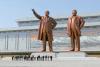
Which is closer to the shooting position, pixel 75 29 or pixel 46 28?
pixel 75 29

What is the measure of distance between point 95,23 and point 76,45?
97.9 feet

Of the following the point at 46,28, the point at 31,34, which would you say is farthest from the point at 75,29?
the point at 31,34

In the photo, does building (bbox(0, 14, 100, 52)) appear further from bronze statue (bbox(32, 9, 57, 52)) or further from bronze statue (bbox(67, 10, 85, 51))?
bronze statue (bbox(67, 10, 85, 51))

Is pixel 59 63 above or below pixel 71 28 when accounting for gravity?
below

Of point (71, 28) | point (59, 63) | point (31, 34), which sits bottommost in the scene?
point (59, 63)

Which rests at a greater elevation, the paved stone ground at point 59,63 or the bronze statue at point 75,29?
the bronze statue at point 75,29

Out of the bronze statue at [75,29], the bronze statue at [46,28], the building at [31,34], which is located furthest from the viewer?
the building at [31,34]

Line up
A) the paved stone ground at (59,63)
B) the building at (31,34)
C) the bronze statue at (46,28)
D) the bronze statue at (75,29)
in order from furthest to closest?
the building at (31,34) < the bronze statue at (46,28) < the bronze statue at (75,29) < the paved stone ground at (59,63)

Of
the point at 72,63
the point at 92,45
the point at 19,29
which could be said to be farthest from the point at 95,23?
the point at 72,63

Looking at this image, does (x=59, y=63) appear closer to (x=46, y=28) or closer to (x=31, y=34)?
(x=46, y=28)

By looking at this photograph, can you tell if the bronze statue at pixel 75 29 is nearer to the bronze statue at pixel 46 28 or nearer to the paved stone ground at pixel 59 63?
the bronze statue at pixel 46 28

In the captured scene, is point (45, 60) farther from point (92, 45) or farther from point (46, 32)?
point (92, 45)

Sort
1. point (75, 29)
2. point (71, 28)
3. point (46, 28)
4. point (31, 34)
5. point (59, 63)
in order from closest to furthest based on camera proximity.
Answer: point (59, 63) → point (75, 29) → point (71, 28) → point (46, 28) → point (31, 34)

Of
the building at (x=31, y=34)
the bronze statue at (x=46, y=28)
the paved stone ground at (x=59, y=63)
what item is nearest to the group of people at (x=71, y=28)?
the bronze statue at (x=46, y=28)
